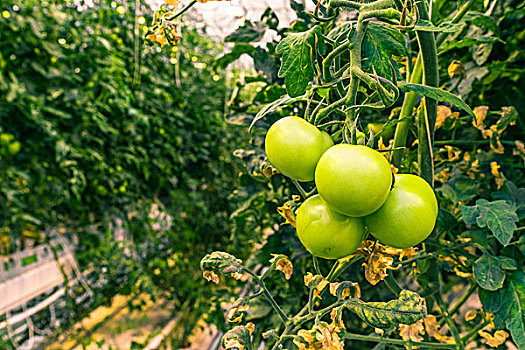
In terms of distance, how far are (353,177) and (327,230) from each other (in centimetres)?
6

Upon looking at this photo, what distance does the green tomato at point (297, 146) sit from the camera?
0.28 meters

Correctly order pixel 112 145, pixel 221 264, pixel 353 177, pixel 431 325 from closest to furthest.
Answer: pixel 353 177
pixel 221 264
pixel 431 325
pixel 112 145

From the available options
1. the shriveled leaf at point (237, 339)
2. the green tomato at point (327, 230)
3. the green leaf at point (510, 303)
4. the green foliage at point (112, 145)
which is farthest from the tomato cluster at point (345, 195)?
the green foliage at point (112, 145)

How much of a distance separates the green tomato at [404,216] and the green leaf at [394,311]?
0.07 metres

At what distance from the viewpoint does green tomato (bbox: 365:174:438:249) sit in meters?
0.28

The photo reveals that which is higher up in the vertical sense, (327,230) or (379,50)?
(379,50)

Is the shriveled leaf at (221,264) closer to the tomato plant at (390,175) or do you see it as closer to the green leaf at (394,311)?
the tomato plant at (390,175)

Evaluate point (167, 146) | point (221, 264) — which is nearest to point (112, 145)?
point (167, 146)

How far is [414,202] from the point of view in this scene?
0.29 meters

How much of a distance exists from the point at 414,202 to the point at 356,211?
0.06 metres

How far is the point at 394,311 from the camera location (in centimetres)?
32

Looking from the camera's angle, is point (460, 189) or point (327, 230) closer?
point (327, 230)

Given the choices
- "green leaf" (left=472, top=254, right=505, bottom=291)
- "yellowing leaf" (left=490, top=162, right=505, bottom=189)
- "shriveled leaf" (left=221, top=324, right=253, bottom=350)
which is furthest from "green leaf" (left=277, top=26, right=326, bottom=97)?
"yellowing leaf" (left=490, top=162, right=505, bottom=189)

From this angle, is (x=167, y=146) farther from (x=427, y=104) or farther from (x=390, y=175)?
(x=390, y=175)
